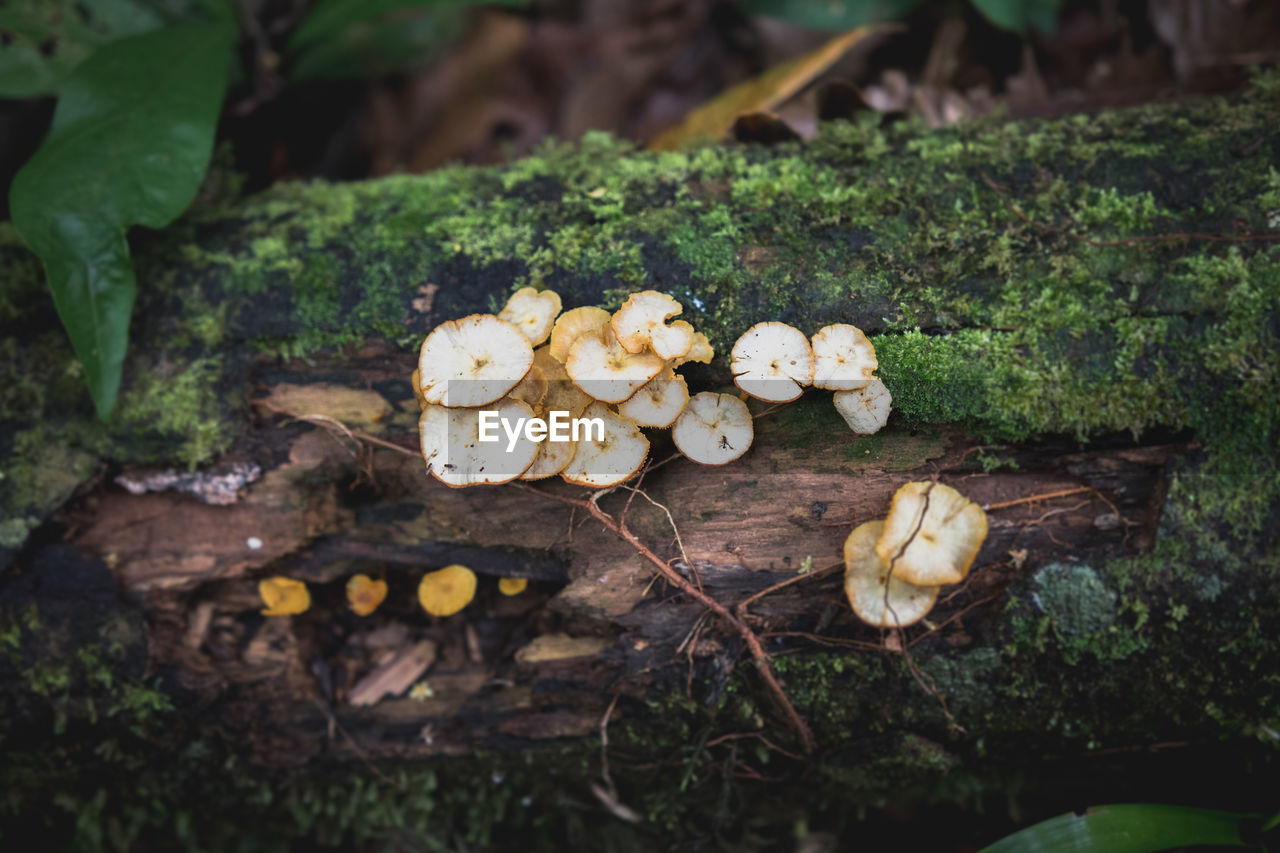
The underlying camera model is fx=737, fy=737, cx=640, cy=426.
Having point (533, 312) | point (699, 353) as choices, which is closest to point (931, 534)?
point (699, 353)

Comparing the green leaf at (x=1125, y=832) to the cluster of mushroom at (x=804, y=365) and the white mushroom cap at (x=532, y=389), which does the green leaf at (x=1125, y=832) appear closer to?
the cluster of mushroom at (x=804, y=365)

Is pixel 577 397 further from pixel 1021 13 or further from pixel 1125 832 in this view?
pixel 1021 13

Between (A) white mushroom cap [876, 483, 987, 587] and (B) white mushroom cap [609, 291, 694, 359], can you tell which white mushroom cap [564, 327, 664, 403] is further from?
(A) white mushroom cap [876, 483, 987, 587]

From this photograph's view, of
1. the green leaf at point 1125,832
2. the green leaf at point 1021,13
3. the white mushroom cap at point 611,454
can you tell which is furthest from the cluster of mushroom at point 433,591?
the green leaf at point 1021,13

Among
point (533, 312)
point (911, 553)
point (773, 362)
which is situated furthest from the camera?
point (533, 312)

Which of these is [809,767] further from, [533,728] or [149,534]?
[149,534]
